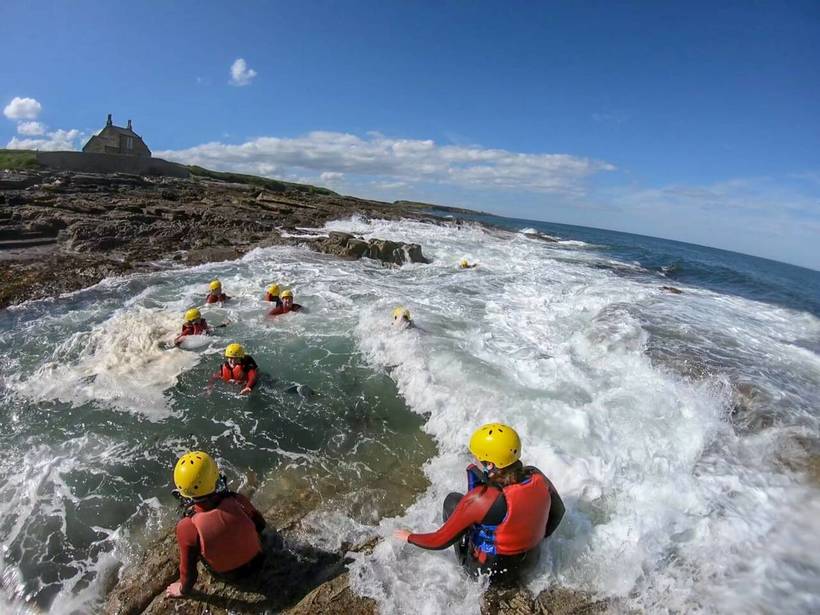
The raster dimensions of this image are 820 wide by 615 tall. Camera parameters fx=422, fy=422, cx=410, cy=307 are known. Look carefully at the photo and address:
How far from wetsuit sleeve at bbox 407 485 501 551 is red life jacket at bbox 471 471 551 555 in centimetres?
13

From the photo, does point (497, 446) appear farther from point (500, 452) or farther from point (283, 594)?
point (283, 594)

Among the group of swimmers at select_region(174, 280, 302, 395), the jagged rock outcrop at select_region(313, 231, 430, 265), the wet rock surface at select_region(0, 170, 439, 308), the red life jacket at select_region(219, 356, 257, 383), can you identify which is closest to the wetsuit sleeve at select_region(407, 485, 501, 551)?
the group of swimmers at select_region(174, 280, 302, 395)

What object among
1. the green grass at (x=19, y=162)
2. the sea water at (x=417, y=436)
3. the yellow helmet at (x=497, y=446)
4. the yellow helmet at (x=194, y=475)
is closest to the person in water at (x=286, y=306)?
the sea water at (x=417, y=436)

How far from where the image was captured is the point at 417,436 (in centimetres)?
673

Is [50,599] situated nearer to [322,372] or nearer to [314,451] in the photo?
[314,451]

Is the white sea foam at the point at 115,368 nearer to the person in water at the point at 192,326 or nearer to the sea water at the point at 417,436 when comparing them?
the sea water at the point at 417,436

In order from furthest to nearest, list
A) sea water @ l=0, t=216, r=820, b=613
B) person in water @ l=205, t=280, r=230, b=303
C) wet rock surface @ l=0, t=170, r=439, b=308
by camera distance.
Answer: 1. wet rock surface @ l=0, t=170, r=439, b=308
2. person in water @ l=205, t=280, r=230, b=303
3. sea water @ l=0, t=216, r=820, b=613

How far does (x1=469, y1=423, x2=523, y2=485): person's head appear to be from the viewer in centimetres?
366

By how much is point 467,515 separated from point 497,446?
642 millimetres

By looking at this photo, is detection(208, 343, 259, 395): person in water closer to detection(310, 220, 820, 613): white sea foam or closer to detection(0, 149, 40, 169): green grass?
detection(310, 220, 820, 613): white sea foam

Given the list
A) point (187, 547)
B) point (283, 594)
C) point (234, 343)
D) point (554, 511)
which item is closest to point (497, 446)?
point (554, 511)

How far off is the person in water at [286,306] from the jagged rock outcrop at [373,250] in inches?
336

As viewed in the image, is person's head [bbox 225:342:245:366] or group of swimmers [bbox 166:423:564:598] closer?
group of swimmers [bbox 166:423:564:598]

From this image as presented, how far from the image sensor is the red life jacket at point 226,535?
11.6 feet
